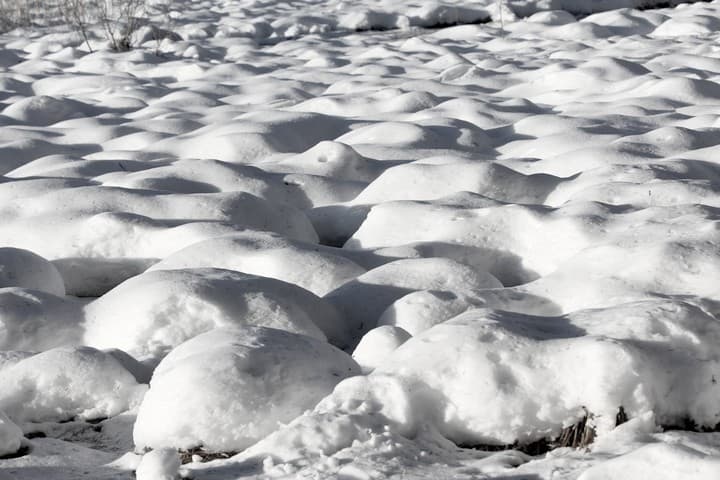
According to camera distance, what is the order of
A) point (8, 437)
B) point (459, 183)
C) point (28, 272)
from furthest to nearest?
point (459, 183)
point (28, 272)
point (8, 437)

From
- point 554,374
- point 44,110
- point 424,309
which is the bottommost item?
point 44,110

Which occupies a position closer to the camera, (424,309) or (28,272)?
(424,309)

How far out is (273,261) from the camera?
2451 mm

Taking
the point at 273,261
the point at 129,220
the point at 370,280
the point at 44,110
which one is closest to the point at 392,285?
the point at 370,280

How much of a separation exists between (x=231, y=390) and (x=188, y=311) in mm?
491

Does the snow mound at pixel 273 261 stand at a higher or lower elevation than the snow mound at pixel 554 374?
lower

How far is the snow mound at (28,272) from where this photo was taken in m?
2.47

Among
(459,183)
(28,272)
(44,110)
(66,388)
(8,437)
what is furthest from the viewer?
(44,110)

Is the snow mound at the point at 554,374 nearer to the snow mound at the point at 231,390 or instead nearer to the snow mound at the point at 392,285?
the snow mound at the point at 231,390

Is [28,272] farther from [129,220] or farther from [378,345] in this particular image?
[378,345]

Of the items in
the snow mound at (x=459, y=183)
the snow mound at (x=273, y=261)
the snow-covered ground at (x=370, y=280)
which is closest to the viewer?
the snow-covered ground at (x=370, y=280)

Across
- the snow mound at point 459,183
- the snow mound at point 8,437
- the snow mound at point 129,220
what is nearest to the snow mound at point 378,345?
the snow mound at point 8,437

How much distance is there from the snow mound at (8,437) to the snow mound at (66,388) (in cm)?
16

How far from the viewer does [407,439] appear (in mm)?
1573
